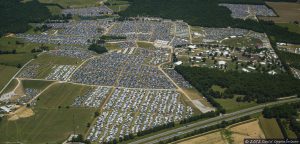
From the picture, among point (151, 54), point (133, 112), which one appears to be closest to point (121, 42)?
point (151, 54)

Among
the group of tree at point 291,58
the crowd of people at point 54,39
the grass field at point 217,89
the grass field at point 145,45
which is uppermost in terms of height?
the group of tree at point 291,58

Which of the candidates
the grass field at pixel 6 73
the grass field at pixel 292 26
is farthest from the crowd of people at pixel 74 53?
the grass field at pixel 292 26

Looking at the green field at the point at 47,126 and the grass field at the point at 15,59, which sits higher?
the grass field at the point at 15,59

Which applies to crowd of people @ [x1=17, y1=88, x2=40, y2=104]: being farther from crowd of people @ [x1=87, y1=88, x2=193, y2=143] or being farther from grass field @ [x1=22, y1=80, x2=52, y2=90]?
crowd of people @ [x1=87, y1=88, x2=193, y2=143]

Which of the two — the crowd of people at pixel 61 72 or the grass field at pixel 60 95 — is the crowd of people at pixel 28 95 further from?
the crowd of people at pixel 61 72

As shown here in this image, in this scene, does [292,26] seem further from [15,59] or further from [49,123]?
[49,123]

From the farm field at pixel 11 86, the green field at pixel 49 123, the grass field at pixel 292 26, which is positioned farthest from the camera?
the grass field at pixel 292 26

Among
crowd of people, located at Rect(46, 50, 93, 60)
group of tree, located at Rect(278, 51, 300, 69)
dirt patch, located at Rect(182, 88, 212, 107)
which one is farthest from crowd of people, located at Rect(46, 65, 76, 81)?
group of tree, located at Rect(278, 51, 300, 69)

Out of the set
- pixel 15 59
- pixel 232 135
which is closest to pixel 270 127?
pixel 232 135
